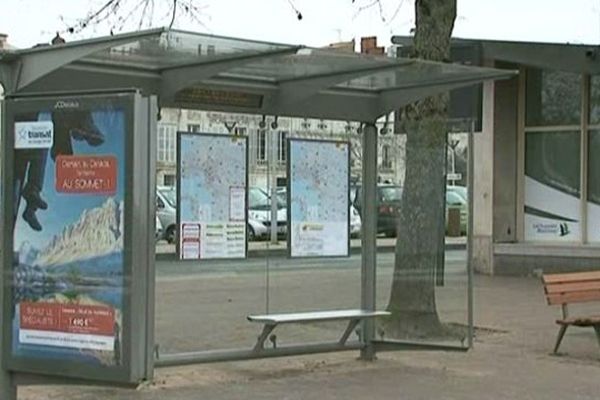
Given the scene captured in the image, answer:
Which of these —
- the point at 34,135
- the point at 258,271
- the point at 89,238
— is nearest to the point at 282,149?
the point at 258,271

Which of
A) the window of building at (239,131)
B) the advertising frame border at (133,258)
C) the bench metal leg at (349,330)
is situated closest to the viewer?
the advertising frame border at (133,258)

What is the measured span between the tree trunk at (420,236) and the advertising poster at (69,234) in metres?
4.26

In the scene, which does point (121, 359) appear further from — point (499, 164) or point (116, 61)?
point (499, 164)

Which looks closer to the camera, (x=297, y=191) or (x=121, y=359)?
(x=121, y=359)

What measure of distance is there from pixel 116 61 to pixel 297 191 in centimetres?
207

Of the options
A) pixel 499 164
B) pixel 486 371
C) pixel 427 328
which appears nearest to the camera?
pixel 486 371

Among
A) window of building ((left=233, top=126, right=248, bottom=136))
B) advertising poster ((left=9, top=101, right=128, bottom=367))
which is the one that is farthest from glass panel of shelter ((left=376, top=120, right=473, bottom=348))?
advertising poster ((left=9, top=101, right=128, bottom=367))

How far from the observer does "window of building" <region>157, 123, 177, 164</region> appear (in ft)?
27.7

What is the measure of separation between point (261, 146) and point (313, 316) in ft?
5.02

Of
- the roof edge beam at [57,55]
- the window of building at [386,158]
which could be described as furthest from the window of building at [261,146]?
the roof edge beam at [57,55]

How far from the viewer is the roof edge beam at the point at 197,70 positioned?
27.0ft

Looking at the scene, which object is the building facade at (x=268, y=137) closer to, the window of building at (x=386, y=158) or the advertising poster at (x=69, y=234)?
the window of building at (x=386, y=158)

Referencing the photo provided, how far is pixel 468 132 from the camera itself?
10.2 meters

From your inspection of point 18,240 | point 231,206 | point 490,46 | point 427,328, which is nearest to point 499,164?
point 490,46
